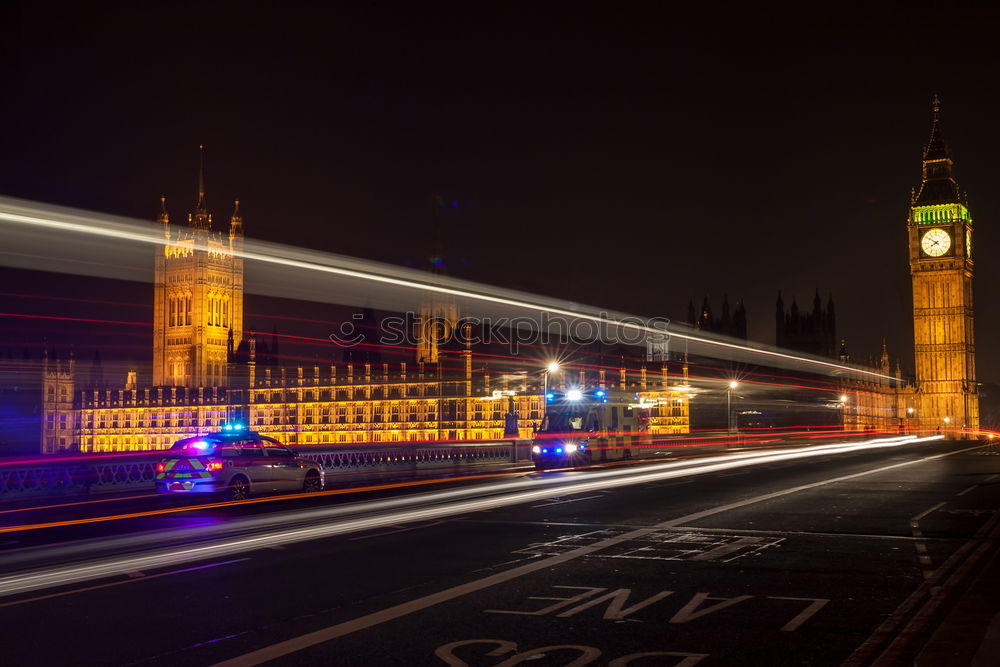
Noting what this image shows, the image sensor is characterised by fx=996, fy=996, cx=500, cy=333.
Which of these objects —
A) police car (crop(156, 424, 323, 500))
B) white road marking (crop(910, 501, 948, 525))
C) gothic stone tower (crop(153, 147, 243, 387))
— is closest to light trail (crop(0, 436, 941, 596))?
police car (crop(156, 424, 323, 500))

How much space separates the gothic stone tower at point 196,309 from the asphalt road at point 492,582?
132 meters

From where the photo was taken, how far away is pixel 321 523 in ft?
58.8

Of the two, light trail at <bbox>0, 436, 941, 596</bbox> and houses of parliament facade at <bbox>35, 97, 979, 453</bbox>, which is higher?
houses of parliament facade at <bbox>35, 97, 979, 453</bbox>

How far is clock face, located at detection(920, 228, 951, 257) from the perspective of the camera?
146000mm

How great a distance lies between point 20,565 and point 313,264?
24405mm

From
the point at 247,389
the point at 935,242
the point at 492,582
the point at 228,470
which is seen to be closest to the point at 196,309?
the point at 247,389

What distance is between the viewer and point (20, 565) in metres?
12.9

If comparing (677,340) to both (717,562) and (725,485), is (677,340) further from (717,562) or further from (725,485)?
(717,562)

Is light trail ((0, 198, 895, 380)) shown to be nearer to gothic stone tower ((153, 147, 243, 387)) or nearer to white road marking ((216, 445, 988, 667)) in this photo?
white road marking ((216, 445, 988, 667))

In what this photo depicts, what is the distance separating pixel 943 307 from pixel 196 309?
361 feet

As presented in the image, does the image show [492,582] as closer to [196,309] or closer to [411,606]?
[411,606]

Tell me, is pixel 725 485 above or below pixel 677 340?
below

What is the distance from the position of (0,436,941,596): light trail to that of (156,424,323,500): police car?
3492 millimetres

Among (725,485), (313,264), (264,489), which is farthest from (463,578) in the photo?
(313,264)
